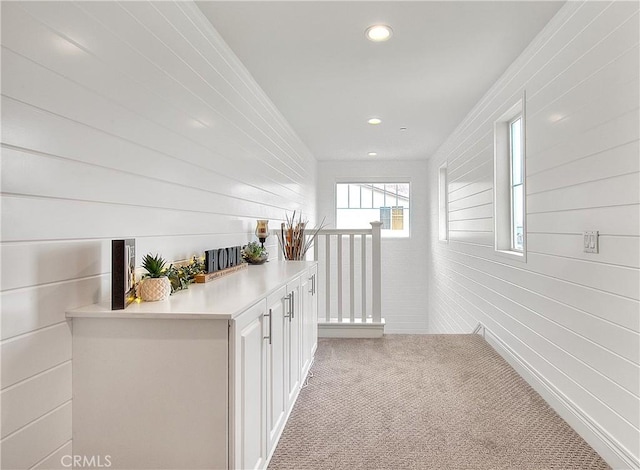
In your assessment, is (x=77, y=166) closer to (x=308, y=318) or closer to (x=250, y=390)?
(x=250, y=390)

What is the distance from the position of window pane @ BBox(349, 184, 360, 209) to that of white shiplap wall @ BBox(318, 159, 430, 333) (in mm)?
164

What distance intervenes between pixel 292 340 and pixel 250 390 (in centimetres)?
78

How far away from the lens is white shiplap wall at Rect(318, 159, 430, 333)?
710cm

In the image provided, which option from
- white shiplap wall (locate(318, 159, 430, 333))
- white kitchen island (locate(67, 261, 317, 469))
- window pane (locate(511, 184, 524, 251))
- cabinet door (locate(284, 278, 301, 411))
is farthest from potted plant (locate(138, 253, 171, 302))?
white shiplap wall (locate(318, 159, 430, 333))

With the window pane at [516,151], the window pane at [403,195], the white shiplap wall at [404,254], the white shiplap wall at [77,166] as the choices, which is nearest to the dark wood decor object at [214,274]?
the white shiplap wall at [77,166]

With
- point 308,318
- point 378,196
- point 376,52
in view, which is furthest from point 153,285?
point 378,196

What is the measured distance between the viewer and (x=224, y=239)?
2781mm

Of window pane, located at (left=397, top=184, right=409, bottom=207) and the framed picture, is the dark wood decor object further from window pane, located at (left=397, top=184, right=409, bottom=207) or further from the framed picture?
window pane, located at (left=397, top=184, right=409, bottom=207)

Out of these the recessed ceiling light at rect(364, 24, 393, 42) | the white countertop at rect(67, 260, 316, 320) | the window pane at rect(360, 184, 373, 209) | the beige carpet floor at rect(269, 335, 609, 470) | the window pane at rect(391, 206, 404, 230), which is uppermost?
the recessed ceiling light at rect(364, 24, 393, 42)

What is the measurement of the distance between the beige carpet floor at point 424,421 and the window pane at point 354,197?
167 inches

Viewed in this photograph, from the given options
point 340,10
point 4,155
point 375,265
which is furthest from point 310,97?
point 4,155

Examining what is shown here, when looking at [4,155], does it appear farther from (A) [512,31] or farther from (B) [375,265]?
(B) [375,265]

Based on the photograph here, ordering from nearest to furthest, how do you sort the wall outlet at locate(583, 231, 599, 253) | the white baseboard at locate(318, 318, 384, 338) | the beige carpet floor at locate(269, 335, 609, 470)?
the beige carpet floor at locate(269, 335, 609, 470) < the wall outlet at locate(583, 231, 599, 253) < the white baseboard at locate(318, 318, 384, 338)

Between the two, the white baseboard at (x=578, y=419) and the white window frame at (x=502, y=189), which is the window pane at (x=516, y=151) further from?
the white baseboard at (x=578, y=419)
